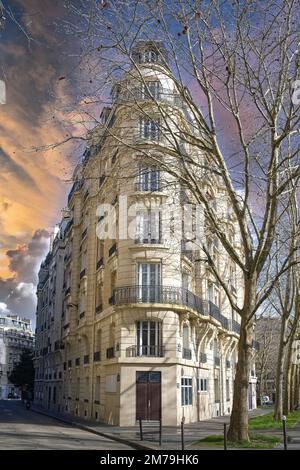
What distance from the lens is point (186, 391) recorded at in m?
26.8

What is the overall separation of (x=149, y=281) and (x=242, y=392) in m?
11.3

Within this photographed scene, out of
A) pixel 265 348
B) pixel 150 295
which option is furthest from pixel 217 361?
pixel 265 348

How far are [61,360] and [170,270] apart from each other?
913 inches

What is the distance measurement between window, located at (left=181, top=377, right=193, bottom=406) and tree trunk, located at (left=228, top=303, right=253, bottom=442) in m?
11.1

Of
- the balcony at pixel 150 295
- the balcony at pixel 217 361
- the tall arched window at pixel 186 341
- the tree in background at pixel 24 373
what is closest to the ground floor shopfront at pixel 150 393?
the balcony at pixel 217 361

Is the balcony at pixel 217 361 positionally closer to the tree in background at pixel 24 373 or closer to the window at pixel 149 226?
the window at pixel 149 226

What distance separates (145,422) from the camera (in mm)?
24062

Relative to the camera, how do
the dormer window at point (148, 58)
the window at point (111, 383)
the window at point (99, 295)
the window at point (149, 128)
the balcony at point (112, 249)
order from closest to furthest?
the window at point (149, 128), the dormer window at point (148, 58), the window at point (111, 383), the balcony at point (112, 249), the window at point (99, 295)

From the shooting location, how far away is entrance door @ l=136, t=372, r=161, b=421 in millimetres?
24422

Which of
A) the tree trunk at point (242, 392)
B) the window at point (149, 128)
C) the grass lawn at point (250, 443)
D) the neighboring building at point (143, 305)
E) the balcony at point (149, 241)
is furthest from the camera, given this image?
the balcony at point (149, 241)

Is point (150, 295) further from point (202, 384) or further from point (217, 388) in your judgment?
point (217, 388)

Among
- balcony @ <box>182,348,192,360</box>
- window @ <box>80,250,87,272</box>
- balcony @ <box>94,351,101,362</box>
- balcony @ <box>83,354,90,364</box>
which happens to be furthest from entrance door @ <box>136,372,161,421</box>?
window @ <box>80,250,87,272</box>

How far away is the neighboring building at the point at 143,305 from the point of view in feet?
78.8
